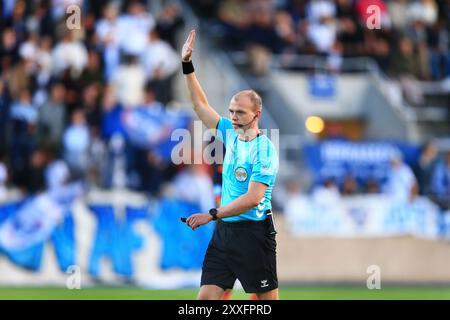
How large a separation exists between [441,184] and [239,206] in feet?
49.3

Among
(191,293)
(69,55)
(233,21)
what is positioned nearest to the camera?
(191,293)

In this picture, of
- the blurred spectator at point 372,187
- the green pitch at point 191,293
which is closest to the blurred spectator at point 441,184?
the blurred spectator at point 372,187

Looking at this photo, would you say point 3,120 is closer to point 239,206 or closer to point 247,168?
point 247,168

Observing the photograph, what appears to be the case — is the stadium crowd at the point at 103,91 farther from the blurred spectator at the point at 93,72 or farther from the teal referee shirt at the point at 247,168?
the teal referee shirt at the point at 247,168

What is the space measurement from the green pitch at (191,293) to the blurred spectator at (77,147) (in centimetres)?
240

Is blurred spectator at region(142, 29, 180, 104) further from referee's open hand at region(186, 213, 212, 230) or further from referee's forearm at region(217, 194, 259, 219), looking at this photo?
referee's open hand at region(186, 213, 212, 230)

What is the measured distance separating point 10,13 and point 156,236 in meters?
5.69

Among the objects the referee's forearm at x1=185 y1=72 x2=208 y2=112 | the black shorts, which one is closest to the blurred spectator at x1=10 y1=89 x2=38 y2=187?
the referee's forearm at x1=185 y1=72 x2=208 y2=112

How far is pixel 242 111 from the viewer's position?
9.88 metres

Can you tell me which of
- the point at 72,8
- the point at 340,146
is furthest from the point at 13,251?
the point at 340,146

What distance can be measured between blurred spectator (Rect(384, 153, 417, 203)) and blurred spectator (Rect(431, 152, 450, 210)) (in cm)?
58

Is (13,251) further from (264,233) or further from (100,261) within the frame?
(264,233)

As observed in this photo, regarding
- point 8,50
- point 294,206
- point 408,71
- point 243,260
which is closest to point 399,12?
point 408,71

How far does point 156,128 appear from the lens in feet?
68.5
